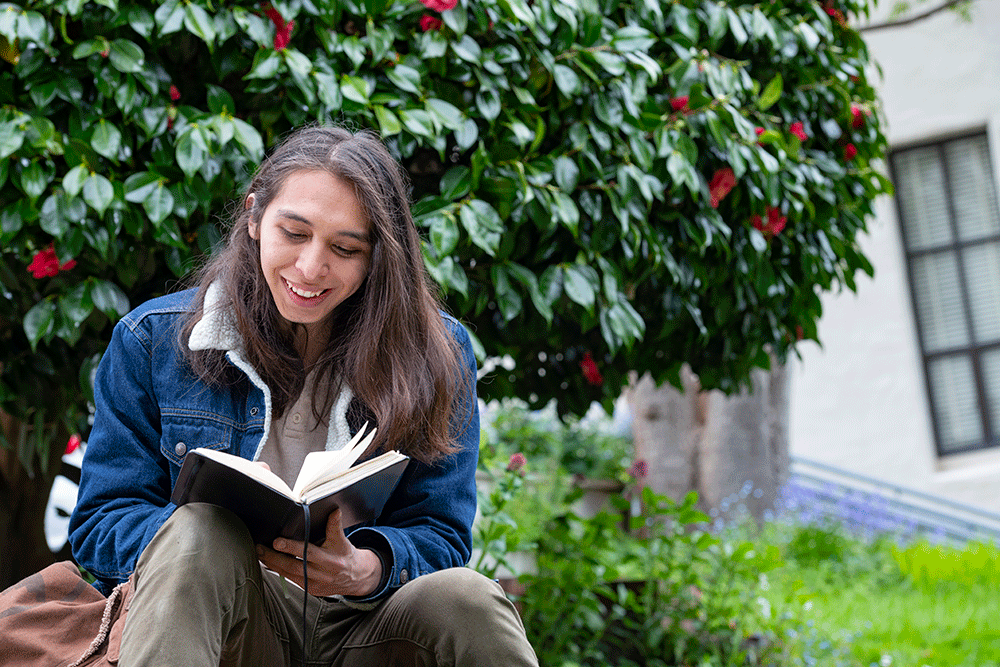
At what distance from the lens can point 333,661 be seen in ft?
5.03

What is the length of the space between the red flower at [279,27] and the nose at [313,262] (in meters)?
0.54

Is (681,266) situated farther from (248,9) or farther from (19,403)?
(19,403)

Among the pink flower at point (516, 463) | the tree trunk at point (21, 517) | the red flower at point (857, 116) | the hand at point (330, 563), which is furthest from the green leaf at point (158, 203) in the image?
the red flower at point (857, 116)

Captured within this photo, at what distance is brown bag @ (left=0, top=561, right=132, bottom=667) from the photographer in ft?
4.31

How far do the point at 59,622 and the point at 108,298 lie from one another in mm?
777

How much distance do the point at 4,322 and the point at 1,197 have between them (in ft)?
1.34

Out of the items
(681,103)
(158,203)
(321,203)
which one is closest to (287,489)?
(321,203)

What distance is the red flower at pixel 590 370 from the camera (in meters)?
Result: 2.60

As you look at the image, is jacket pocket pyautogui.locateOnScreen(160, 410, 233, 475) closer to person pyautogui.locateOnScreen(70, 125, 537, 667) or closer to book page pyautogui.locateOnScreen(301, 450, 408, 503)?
person pyautogui.locateOnScreen(70, 125, 537, 667)

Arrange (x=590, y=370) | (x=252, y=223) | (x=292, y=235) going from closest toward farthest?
1. (x=292, y=235)
2. (x=252, y=223)
3. (x=590, y=370)

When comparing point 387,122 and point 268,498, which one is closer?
point 268,498

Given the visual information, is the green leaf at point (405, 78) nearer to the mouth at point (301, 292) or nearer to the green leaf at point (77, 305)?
the mouth at point (301, 292)

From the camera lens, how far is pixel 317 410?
169 centimetres

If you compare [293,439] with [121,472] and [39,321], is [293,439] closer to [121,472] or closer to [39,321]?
[121,472]
